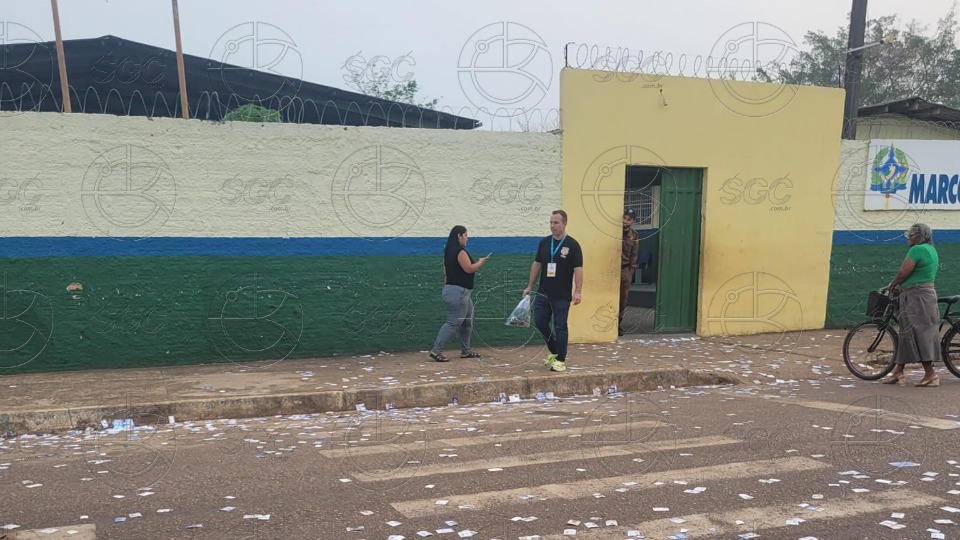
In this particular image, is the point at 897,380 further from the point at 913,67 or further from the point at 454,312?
the point at 913,67

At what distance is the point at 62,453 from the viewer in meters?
5.91

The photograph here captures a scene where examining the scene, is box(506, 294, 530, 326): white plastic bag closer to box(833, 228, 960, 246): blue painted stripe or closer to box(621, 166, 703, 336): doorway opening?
box(621, 166, 703, 336): doorway opening

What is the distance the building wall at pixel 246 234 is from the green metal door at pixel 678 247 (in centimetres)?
182

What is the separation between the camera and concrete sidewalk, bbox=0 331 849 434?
23.4ft

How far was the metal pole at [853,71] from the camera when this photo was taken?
12.1 meters

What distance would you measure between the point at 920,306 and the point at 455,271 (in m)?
5.04

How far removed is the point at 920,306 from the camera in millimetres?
8383

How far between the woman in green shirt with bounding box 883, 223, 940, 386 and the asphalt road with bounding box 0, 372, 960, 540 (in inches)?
40.7

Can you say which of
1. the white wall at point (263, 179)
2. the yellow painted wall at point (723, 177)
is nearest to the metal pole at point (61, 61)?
the white wall at point (263, 179)

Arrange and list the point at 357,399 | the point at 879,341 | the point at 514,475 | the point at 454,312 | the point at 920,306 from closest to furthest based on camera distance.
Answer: the point at 514,475
the point at 357,399
the point at 920,306
the point at 879,341
the point at 454,312

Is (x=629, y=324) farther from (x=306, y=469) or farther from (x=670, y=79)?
(x=306, y=469)

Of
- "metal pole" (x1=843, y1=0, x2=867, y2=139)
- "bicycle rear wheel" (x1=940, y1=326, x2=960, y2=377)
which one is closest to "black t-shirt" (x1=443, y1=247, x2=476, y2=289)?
"bicycle rear wheel" (x1=940, y1=326, x2=960, y2=377)

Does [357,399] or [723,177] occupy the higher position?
[723,177]

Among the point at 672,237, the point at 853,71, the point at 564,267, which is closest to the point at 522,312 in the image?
the point at 564,267
